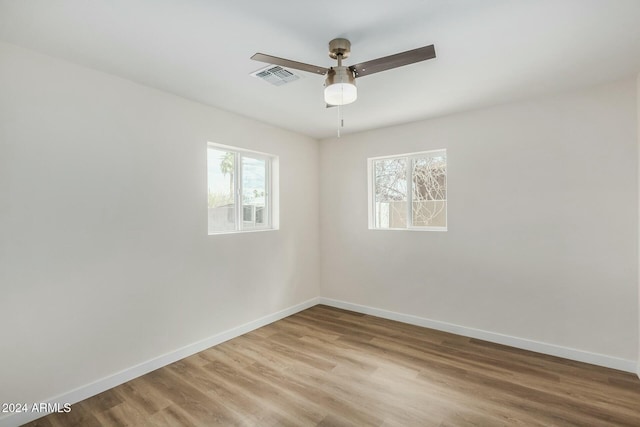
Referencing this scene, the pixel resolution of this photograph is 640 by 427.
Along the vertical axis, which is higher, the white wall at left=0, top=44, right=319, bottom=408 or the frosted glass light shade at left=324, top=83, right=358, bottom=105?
the frosted glass light shade at left=324, top=83, right=358, bottom=105

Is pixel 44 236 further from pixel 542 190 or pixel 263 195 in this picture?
pixel 542 190

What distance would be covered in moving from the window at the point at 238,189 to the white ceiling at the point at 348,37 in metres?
0.83

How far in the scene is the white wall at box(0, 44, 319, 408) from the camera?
6.56 ft

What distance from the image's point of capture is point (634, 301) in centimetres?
254

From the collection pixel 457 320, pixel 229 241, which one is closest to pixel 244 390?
pixel 229 241

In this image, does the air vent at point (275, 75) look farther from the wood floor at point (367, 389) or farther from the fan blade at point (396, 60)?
the wood floor at point (367, 389)

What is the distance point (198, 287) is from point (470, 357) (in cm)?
274

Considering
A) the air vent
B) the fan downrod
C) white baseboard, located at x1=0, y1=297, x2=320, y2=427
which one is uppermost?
the air vent

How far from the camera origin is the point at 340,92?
1.85 meters

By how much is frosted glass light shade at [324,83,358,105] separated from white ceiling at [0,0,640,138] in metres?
0.34

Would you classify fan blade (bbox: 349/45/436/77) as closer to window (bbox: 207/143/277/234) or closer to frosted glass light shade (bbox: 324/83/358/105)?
frosted glass light shade (bbox: 324/83/358/105)

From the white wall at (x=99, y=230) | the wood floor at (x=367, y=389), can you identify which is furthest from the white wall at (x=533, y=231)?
the white wall at (x=99, y=230)

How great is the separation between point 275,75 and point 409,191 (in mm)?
2243

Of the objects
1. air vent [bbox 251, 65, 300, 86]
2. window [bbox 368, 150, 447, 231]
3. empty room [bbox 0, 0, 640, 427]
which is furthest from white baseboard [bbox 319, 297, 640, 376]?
air vent [bbox 251, 65, 300, 86]
